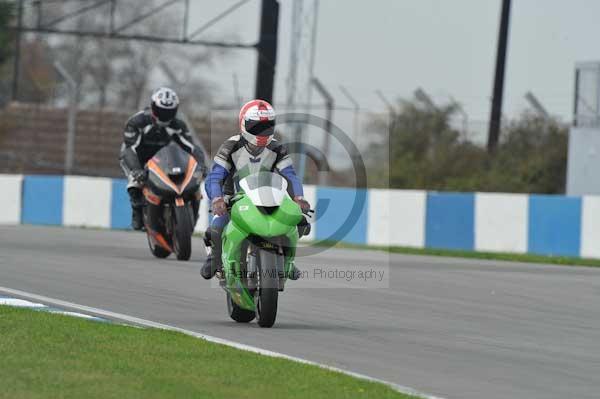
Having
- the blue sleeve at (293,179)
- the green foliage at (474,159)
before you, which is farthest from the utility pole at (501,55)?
the blue sleeve at (293,179)

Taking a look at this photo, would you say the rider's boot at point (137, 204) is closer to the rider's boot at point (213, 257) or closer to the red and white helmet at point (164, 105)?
the red and white helmet at point (164, 105)

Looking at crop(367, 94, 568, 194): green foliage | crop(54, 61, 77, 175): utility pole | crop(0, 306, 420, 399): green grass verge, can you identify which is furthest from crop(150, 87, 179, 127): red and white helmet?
crop(367, 94, 568, 194): green foliage

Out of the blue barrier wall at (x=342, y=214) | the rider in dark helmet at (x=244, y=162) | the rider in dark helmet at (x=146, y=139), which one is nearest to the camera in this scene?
the rider in dark helmet at (x=244, y=162)

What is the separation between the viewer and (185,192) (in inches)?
628

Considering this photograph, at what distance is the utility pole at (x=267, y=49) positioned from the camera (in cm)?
2936

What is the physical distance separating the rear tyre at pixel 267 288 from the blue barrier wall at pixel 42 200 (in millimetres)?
16118

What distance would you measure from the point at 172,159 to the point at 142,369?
856cm

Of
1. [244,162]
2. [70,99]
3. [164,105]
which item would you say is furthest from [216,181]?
[70,99]

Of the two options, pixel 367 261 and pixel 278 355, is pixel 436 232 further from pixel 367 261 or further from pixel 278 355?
pixel 278 355

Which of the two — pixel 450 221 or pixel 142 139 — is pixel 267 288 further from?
pixel 450 221

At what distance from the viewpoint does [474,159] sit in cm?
3020

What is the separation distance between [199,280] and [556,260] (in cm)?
714

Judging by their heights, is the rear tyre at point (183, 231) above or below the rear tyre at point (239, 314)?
above

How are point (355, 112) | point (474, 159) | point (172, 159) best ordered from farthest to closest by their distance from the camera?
point (474, 159) < point (355, 112) < point (172, 159)
